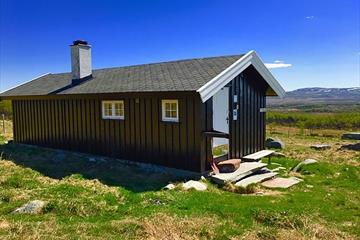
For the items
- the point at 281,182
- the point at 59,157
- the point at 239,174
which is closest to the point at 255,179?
the point at 239,174

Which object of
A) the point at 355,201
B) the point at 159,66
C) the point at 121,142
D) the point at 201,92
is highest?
the point at 159,66

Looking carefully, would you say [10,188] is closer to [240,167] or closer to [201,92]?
[201,92]

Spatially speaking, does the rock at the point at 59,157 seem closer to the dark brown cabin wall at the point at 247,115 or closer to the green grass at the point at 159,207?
the green grass at the point at 159,207

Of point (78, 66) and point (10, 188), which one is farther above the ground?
point (78, 66)

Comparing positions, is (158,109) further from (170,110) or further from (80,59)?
(80,59)

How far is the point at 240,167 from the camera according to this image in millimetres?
10617

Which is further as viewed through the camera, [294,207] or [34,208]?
[294,207]

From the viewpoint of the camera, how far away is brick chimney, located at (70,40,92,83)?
594 inches

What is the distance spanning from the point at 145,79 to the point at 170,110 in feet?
7.24

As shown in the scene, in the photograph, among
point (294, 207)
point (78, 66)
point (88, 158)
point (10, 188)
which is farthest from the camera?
point (78, 66)

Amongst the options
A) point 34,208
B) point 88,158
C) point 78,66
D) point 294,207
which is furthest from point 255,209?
point 78,66

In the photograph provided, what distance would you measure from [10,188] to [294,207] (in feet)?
22.8

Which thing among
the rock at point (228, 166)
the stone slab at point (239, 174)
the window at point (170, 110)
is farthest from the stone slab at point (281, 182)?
the window at point (170, 110)

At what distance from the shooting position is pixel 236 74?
10586 millimetres
